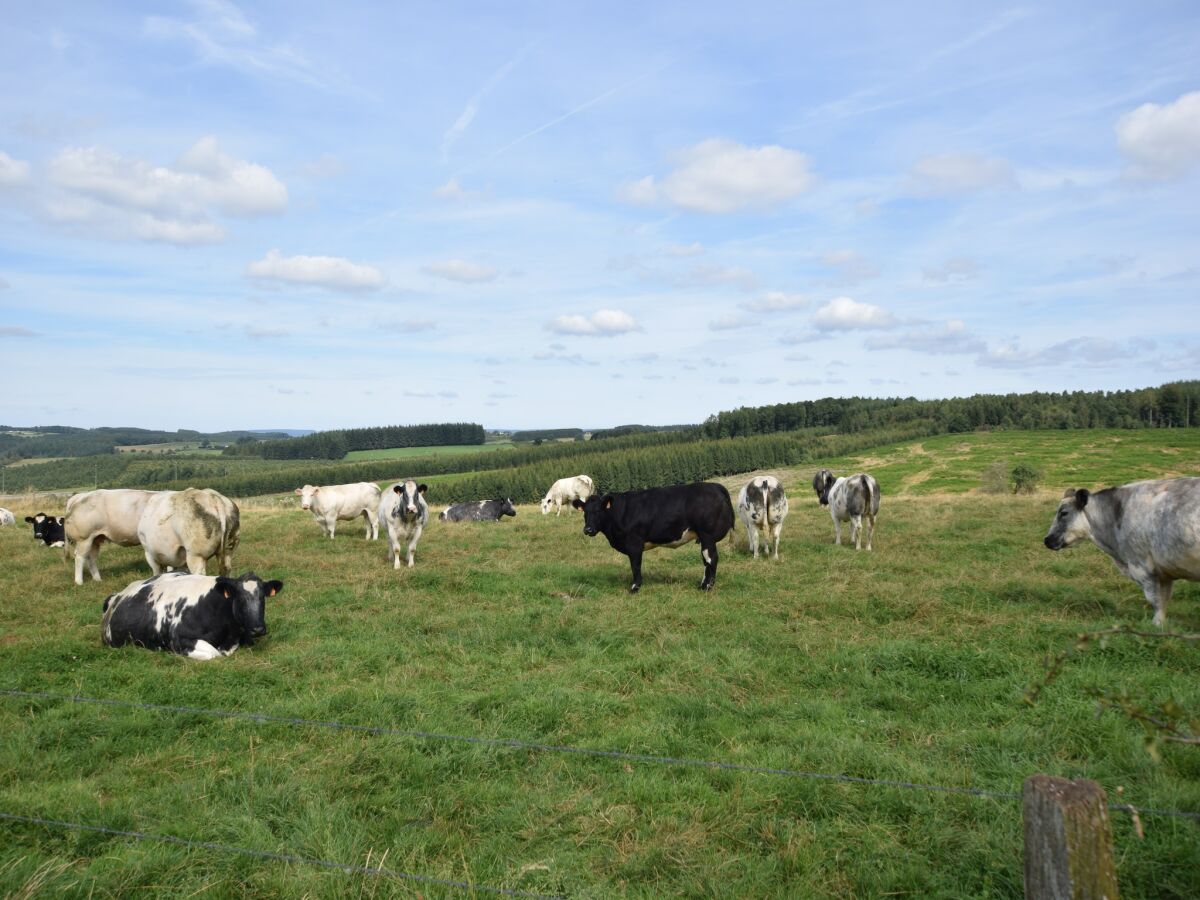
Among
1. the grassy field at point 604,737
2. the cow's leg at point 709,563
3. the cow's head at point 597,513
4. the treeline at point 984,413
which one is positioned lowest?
the grassy field at point 604,737

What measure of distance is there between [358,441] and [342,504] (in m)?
145

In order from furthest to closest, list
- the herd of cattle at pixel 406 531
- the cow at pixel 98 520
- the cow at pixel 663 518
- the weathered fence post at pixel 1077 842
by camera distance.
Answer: the cow at pixel 98 520 < the cow at pixel 663 518 < the herd of cattle at pixel 406 531 < the weathered fence post at pixel 1077 842

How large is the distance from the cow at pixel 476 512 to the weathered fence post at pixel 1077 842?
88.7 ft

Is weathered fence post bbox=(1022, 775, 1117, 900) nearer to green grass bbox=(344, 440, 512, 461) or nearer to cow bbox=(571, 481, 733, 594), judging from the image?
cow bbox=(571, 481, 733, 594)

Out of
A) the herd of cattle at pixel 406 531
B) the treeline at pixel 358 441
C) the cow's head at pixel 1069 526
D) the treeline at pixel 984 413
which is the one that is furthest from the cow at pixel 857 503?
the treeline at pixel 358 441

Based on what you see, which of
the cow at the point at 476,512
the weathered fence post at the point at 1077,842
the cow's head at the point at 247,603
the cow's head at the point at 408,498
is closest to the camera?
the weathered fence post at the point at 1077,842

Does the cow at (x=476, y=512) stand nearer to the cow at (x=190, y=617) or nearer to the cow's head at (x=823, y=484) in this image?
the cow's head at (x=823, y=484)

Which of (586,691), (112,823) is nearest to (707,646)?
(586,691)

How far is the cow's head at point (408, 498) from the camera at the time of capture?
16438mm

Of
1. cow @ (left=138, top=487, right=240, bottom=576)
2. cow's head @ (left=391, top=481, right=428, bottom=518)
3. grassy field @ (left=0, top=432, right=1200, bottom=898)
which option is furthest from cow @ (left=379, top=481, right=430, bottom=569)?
cow @ (left=138, top=487, right=240, bottom=576)

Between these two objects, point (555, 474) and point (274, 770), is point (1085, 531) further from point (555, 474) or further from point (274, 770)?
point (555, 474)

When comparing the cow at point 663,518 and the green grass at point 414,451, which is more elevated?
the green grass at point 414,451

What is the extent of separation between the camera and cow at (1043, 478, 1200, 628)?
9.62 meters

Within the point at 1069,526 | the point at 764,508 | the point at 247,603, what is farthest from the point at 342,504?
the point at 1069,526
